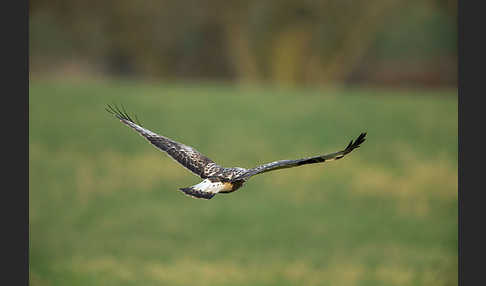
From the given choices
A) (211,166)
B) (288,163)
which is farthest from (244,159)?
(288,163)

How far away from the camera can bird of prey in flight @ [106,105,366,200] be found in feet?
7.48

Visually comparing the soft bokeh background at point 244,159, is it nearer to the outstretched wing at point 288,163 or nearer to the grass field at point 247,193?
the grass field at point 247,193

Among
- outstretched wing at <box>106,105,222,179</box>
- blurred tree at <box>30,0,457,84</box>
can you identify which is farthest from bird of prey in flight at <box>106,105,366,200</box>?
blurred tree at <box>30,0,457,84</box>

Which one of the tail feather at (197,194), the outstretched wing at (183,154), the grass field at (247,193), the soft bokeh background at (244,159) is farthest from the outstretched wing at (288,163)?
the grass field at (247,193)

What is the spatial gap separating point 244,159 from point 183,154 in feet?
51.6

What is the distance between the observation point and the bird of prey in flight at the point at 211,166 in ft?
7.48

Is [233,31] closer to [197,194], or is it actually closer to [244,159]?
[244,159]

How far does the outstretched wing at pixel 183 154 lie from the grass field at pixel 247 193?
12.5 m

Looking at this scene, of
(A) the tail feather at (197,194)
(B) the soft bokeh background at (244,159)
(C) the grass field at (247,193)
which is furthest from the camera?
(B) the soft bokeh background at (244,159)

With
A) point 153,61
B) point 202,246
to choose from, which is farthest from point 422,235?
point 153,61

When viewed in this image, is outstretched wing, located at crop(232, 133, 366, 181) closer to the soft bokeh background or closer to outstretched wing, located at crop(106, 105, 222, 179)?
outstretched wing, located at crop(106, 105, 222, 179)

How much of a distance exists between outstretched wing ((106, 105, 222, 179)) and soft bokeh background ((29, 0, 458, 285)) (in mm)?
10483

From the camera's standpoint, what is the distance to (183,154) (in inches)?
114

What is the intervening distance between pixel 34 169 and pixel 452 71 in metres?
21.2
